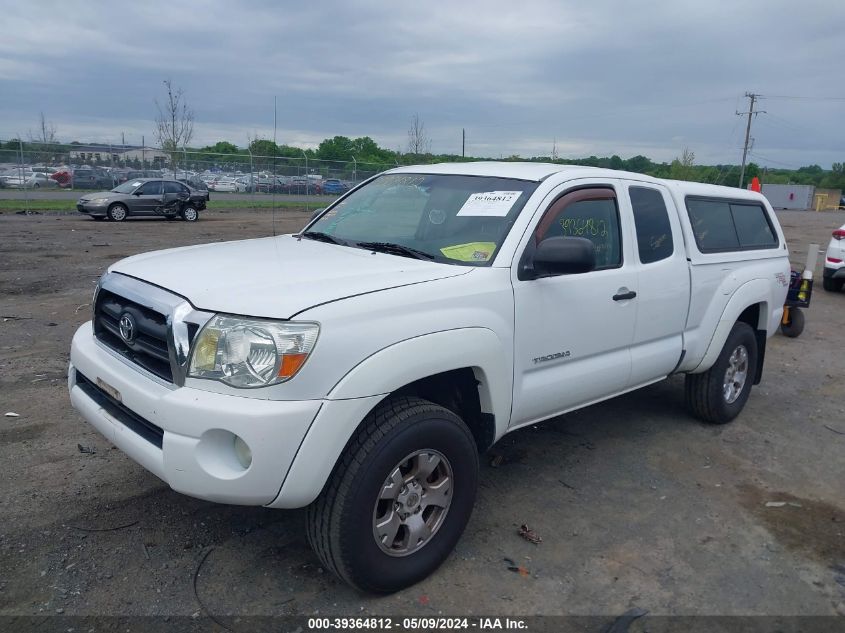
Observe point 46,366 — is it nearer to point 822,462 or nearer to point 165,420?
point 165,420

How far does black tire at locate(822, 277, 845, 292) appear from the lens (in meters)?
12.5

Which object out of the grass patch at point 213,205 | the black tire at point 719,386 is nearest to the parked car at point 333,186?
the grass patch at point 213,205

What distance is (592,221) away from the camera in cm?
421

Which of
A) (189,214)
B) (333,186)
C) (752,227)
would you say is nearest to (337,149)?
(333,186)

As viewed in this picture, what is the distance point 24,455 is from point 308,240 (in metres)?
2.23

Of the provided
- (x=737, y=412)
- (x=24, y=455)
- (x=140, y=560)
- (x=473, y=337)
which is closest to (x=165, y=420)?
(x=140, y=560)

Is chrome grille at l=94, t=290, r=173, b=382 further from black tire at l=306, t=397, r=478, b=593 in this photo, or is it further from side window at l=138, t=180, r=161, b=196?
side window at l=138, t=180, r=161, b=196

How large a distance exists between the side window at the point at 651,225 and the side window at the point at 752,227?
1152 mm

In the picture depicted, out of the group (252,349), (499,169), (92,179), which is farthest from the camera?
(92,179)

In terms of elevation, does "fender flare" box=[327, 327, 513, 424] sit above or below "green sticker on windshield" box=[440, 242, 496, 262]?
below

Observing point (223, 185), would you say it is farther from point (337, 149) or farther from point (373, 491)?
point (373, 491)

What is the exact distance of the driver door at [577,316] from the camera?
364 cm

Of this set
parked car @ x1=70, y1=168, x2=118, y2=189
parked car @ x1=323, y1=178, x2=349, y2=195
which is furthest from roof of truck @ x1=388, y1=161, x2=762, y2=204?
parked car @ x1=323, y1=178, x2=349, y2=195

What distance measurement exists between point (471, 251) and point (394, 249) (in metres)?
0.45
